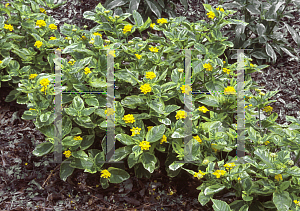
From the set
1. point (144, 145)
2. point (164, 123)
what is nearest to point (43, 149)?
point (144, 145)

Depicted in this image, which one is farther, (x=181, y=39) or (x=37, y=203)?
(x=181, y=39)

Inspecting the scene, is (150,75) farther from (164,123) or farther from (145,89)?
(164,123)

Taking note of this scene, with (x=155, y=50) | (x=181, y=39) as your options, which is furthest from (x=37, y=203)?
(x=181, y=39)

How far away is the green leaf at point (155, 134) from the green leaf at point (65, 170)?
59 centimetres

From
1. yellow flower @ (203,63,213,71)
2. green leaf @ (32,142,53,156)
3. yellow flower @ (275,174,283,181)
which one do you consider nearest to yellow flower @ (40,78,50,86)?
green leaf @ (32,142,53,156)

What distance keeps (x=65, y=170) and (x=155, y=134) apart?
2.18 ft

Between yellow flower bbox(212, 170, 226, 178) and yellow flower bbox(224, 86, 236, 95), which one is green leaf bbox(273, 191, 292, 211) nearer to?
yellow flower bbox(212, 170, 226, 178)

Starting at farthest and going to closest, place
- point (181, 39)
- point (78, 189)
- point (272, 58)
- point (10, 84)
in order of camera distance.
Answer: point (272, 58)
point (10, 84)
point (181, 39)
point (78, 189)

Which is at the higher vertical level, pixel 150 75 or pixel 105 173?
pixel 150 75

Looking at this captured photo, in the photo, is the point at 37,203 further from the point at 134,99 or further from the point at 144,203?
the point at 134,99

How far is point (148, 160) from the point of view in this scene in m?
1.90

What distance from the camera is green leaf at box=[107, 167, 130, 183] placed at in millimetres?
Result: 1960

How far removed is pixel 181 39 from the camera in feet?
7.16

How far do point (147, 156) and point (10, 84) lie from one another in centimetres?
142
